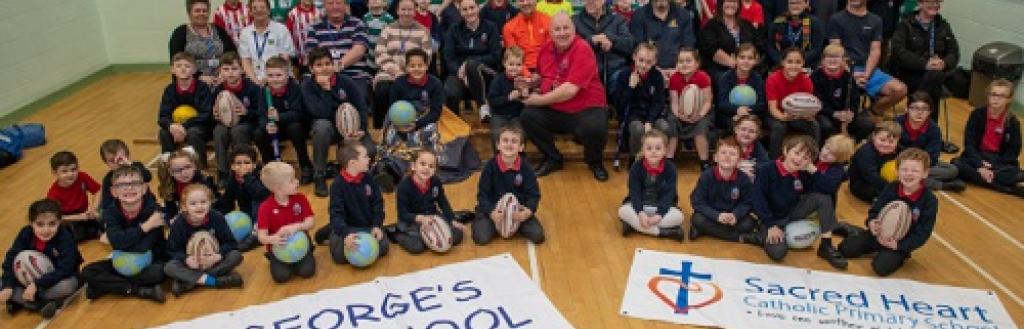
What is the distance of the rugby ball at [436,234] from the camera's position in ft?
15.6

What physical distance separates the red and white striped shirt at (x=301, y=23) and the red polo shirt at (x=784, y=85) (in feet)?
12.7

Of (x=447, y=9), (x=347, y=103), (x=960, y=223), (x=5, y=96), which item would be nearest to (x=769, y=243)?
(x=960, y=223)

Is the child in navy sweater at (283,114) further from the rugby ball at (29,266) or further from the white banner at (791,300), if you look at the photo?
the white banner at (791,300)

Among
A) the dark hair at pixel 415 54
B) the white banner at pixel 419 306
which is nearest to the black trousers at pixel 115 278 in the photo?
the white banner at pixel 419 306

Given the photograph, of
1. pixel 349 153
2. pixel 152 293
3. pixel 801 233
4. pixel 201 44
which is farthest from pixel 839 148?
pixel 201 44

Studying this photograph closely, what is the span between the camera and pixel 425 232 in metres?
4.76

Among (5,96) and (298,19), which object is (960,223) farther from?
(5,96)

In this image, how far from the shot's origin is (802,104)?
19.6 ft

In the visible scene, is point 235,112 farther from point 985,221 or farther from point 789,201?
point 985,221

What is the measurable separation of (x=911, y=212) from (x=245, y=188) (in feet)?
13.1

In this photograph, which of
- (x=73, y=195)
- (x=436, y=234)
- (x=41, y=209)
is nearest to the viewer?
(x=41, y=209)

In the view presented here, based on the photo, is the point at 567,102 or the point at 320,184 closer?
the point at 320,184

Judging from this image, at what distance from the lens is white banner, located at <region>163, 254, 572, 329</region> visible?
4016 millimetres

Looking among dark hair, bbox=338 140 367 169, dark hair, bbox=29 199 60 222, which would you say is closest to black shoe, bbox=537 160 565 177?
dark hair, bbox=338 140 367 169
